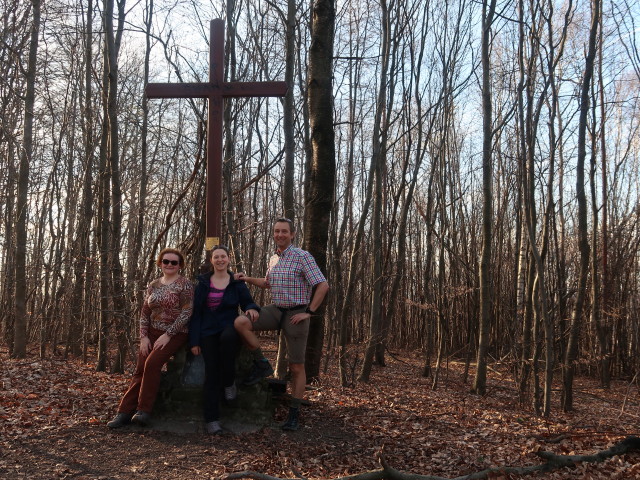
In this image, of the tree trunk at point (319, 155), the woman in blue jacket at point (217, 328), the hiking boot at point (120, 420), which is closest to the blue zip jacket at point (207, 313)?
the woman in blue jacket at point (217, 328)

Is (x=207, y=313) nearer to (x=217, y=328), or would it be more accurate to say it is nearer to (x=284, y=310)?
(x=217, y=328)

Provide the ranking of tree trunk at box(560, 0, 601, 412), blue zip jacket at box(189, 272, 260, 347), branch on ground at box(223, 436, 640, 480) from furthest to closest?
tree trunk at box(560, 0, 601, 412), blue zip jacket at box(189, 272, 260, 347), branch on ground at box(223, 436, 640, 480)

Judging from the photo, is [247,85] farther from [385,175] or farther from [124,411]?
[385,175]

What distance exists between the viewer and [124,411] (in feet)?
15.8

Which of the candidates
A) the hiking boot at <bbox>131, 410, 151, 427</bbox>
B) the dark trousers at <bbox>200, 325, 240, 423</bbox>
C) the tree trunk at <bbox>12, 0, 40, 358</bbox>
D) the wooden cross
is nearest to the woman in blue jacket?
the dark trousers at <bbox>200, 325, 240, 423</bbox>

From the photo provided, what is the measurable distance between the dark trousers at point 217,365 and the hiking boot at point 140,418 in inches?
20.8

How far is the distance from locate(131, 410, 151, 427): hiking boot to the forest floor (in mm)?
70

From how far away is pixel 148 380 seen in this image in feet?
15.7

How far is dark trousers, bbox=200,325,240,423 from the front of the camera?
188 inches

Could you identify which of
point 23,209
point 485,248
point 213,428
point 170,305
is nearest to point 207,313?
point 170,305

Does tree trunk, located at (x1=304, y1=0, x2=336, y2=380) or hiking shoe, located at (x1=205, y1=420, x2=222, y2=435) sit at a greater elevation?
tree trunk, located at (x1=304, y1=0, x2=336, y2=380)

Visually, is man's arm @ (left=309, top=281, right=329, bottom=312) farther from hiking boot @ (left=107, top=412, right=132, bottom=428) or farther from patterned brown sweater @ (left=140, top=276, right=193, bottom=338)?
hiking boot @ (left=107, top=412, right=132, bottom=428)

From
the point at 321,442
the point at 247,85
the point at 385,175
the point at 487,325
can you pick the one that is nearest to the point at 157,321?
the point at 321,442

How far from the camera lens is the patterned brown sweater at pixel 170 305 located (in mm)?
4934
